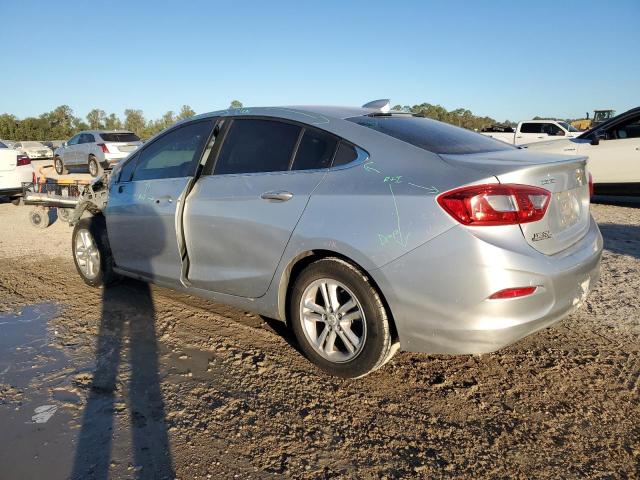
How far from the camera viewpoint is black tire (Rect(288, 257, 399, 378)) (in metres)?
2.88

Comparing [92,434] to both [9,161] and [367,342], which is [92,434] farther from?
[9,161]

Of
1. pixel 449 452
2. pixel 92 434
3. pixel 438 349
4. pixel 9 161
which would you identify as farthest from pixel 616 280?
pixel 9 161

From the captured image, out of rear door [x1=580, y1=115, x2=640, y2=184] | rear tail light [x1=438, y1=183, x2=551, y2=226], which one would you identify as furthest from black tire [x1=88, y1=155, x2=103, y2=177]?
rear tail light [x1=438, y1=183, x2=551, y2=226]

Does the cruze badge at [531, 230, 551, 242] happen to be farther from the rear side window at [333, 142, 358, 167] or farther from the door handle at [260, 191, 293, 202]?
the door handle at [260, 191, 293, 202]

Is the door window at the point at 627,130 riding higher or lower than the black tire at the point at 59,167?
higher

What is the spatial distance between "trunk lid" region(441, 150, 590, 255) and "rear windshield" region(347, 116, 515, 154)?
0.53 ft

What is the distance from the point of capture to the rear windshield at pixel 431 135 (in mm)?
3098

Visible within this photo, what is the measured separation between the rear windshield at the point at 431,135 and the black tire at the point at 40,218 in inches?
280

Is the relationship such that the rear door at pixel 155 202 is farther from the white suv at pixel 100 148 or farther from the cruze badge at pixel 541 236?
the white suv at pixel 100 148

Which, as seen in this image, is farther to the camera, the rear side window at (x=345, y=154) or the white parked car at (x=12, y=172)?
the white parked car at (x=12, y=172)

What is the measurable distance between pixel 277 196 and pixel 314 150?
0.39 meters

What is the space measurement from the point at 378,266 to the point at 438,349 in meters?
0.56

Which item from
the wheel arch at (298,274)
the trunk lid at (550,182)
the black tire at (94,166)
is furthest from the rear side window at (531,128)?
the wheel arch at (298,274)

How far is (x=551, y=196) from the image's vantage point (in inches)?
110
